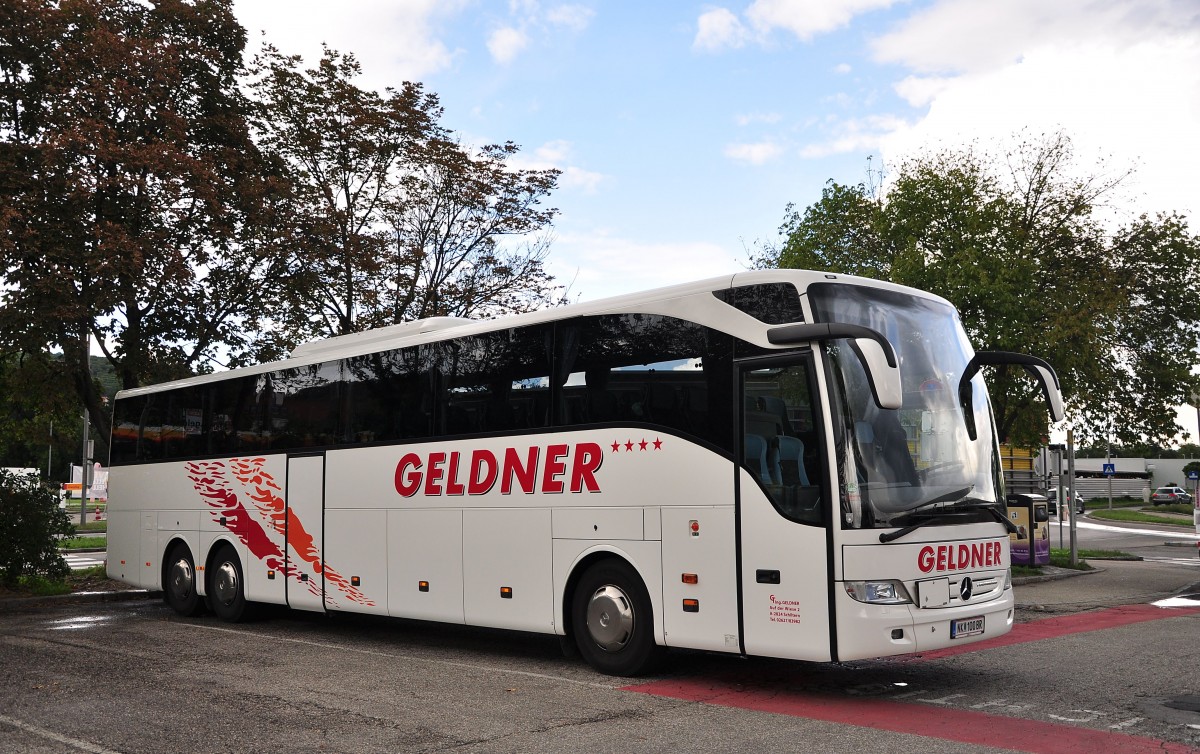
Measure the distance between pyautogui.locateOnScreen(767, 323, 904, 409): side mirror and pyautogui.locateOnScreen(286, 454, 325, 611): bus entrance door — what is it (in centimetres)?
763

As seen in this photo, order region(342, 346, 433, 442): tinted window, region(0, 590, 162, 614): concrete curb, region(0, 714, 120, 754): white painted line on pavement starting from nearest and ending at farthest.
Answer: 1. region(0, 714, 120, 754): white painted line on pavement
2. region(342, 346, 433, 442): tinted window
3. region(0, 590, 162, 614): concrete curb

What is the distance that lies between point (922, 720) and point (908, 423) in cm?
229

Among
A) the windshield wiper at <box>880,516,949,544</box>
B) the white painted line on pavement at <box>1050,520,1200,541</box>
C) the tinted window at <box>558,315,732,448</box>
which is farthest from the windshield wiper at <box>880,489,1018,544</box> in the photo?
the white painted line on pavement at <box>1050,520,1200,541</box>

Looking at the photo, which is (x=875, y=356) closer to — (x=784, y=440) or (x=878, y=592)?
(x=784, y=440)

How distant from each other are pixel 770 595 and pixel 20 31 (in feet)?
51.7

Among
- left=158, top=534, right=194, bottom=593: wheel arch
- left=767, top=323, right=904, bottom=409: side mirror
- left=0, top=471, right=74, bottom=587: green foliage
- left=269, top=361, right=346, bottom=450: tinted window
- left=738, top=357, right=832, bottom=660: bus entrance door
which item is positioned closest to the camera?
left=767, top=323, right=904, bottom=409: side mirror

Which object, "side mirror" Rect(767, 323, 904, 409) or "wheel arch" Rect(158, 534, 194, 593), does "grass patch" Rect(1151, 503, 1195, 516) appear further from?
"side mirror" Rect(767, 323, 904, 409)

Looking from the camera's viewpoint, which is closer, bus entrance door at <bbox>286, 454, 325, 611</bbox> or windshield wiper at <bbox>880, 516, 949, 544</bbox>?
windshield wiper at <bbox>880, 516, 949, 544</bbox>

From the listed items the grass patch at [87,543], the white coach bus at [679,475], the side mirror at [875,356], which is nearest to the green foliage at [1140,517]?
the grass patch at [87,543]

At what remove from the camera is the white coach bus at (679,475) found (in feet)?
27.5

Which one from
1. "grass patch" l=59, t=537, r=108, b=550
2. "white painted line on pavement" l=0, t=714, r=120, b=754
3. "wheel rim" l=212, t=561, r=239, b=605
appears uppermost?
"wheel rim" l=212, t=561, r=239, b=605

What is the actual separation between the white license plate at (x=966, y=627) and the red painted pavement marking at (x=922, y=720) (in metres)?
0.69

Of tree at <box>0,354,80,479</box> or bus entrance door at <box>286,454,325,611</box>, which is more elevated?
tree at <box>0,354,80,479</box>

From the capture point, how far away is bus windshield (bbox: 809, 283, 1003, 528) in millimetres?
8352
